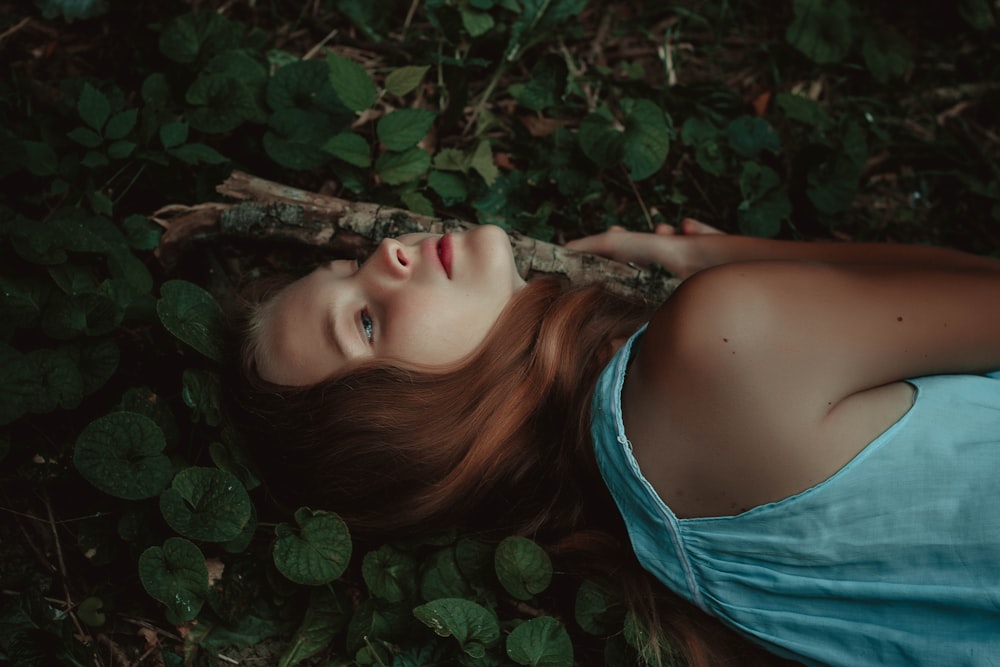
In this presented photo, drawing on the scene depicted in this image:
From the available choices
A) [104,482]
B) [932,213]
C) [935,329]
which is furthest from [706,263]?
[104,482]

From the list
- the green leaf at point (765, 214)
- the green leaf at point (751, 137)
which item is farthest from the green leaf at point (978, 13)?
the green leaf at point (765, 214)

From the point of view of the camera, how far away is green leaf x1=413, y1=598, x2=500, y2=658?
1889 millimetres

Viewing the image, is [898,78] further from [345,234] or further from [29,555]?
[29,555]

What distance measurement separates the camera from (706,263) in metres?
2.49

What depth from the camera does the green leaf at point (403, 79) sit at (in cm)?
269

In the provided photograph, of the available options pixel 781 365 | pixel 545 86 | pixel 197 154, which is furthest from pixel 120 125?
pixel 781 365

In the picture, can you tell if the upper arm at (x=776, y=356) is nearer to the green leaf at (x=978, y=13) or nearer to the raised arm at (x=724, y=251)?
the raised arm at (x=724, y=251)

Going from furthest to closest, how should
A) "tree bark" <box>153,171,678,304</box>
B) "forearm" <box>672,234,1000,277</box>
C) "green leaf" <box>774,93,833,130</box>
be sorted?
"green leaf" <box>774,93,833,130</box>
"tree bark" <box>153,171,678,304</box>
"forearm" <box>672,234,1000,277</box>

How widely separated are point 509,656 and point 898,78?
2.73 m

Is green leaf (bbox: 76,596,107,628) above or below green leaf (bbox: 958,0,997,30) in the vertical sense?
below

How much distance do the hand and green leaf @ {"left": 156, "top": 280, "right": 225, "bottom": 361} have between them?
1078 millimetres

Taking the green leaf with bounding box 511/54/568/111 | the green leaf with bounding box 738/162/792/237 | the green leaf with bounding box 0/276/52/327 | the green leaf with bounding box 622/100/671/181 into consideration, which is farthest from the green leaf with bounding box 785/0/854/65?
the green leaf with bounding box 0/276/52/327

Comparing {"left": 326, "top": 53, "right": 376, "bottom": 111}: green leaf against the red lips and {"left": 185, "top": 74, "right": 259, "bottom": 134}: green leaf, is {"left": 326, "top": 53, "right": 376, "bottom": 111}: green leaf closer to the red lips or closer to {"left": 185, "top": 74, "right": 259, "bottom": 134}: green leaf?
{"left": 185, "top": 74, "right": 259, "bottom": 134}: green leaf

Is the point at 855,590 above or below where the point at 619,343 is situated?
below
